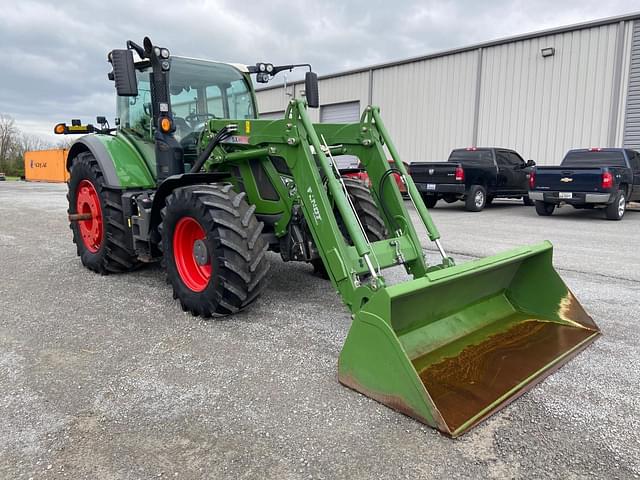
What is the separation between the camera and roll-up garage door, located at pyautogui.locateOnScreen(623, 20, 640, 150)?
1543 centimetres

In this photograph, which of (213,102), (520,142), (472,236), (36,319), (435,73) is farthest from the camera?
(435,73)

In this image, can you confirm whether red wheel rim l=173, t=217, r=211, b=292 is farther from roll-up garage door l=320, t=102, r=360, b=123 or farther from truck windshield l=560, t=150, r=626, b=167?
roll-up garage door l=320, t=102, r=360, b=123

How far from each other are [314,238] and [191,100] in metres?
2.60

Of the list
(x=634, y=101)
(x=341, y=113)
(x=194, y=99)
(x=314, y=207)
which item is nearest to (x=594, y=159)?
(x=634, y=101)

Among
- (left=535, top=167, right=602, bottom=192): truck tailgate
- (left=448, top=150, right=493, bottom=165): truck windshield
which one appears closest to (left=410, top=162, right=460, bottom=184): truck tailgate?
(left=448, top=150, right=493, bottom=165): truck windshield

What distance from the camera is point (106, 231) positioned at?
5738mm

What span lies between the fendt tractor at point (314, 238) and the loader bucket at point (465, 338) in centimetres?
1

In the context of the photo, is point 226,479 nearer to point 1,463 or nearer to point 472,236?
point 1,463

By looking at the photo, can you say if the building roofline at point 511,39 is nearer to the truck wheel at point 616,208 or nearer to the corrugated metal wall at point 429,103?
the corrugated metal wall at point 429,103

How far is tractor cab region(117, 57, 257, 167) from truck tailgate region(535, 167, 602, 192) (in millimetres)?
9584

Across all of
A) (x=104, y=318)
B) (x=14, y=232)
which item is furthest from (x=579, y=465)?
(x=14, y=232)

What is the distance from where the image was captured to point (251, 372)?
3.42 m

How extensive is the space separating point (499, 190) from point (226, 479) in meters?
14.3

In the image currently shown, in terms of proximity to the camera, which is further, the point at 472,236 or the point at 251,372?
the point at 472,236
